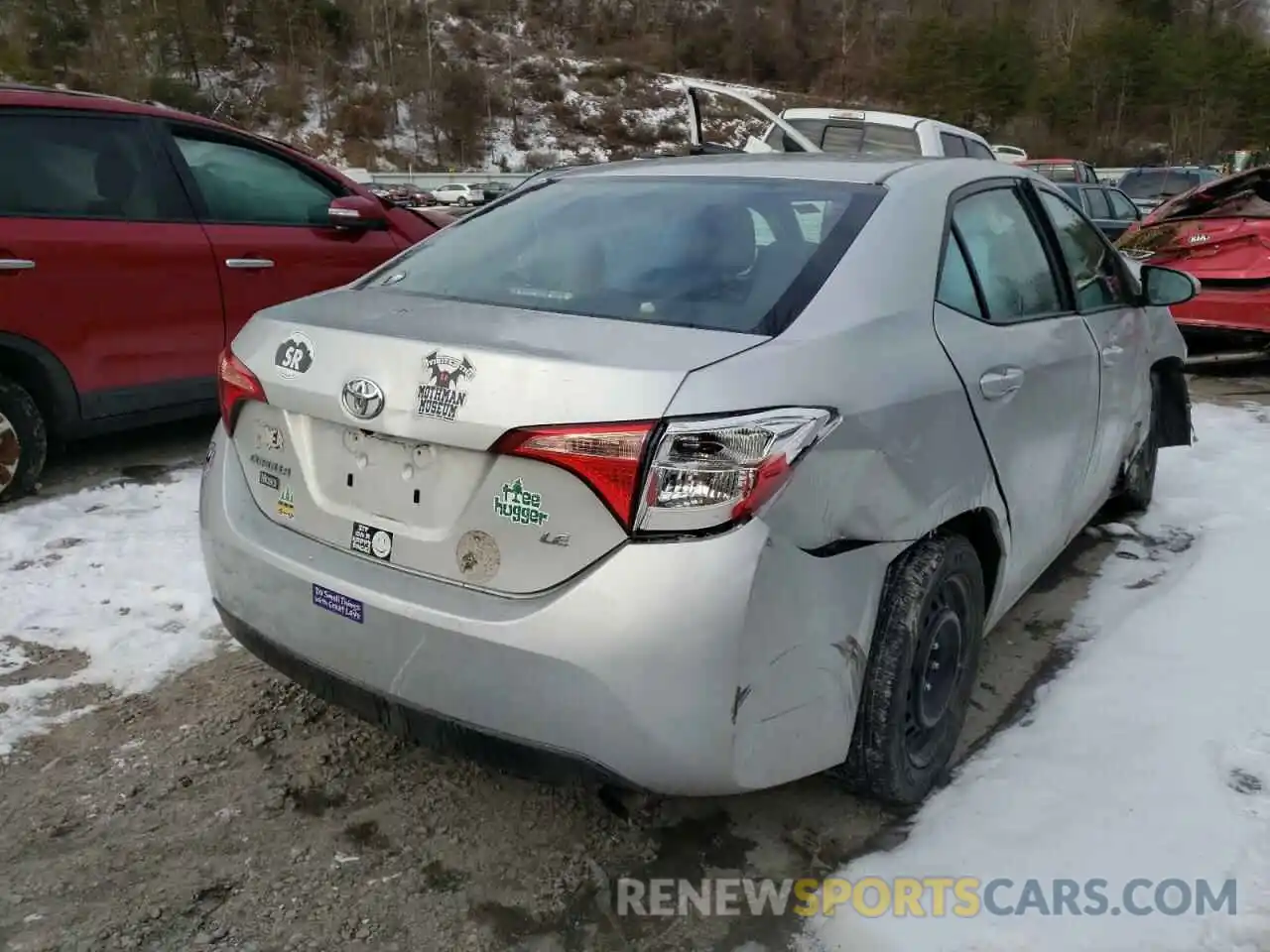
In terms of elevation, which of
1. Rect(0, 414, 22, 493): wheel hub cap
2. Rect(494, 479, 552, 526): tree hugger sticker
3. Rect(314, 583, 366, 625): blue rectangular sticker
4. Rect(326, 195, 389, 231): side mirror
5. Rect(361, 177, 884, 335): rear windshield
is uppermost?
Rect(361, 177, 884, 335): rear windshield

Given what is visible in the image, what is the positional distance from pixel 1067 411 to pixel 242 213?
3.86 meters

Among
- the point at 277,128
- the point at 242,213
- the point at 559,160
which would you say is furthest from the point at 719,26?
the point at 242,213

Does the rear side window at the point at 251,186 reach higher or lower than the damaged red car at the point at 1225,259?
higher

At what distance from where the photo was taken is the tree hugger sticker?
6.35 feet

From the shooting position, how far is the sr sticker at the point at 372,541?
212 cm

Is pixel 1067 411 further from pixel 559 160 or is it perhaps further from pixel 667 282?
pixel 559 160

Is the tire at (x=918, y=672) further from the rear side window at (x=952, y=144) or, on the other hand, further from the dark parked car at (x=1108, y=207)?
the dark parked car at (x=1108, y=207)

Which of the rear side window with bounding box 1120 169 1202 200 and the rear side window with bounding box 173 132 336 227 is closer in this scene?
the rear side window with bounding box 173 132 336 227

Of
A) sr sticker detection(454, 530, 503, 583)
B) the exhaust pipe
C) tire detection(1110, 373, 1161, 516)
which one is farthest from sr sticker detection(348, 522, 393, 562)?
the exhaust pipe

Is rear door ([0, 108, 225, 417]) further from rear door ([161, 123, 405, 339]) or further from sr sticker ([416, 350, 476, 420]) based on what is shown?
sr sticker ([416, 350, 476, 420])

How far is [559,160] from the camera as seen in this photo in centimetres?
6194

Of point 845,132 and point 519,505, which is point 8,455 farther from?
point 845,132

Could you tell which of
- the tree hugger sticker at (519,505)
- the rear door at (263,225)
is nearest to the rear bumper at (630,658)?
the tree hugger sticker at (519,505)

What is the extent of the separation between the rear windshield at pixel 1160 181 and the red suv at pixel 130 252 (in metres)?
18.3
